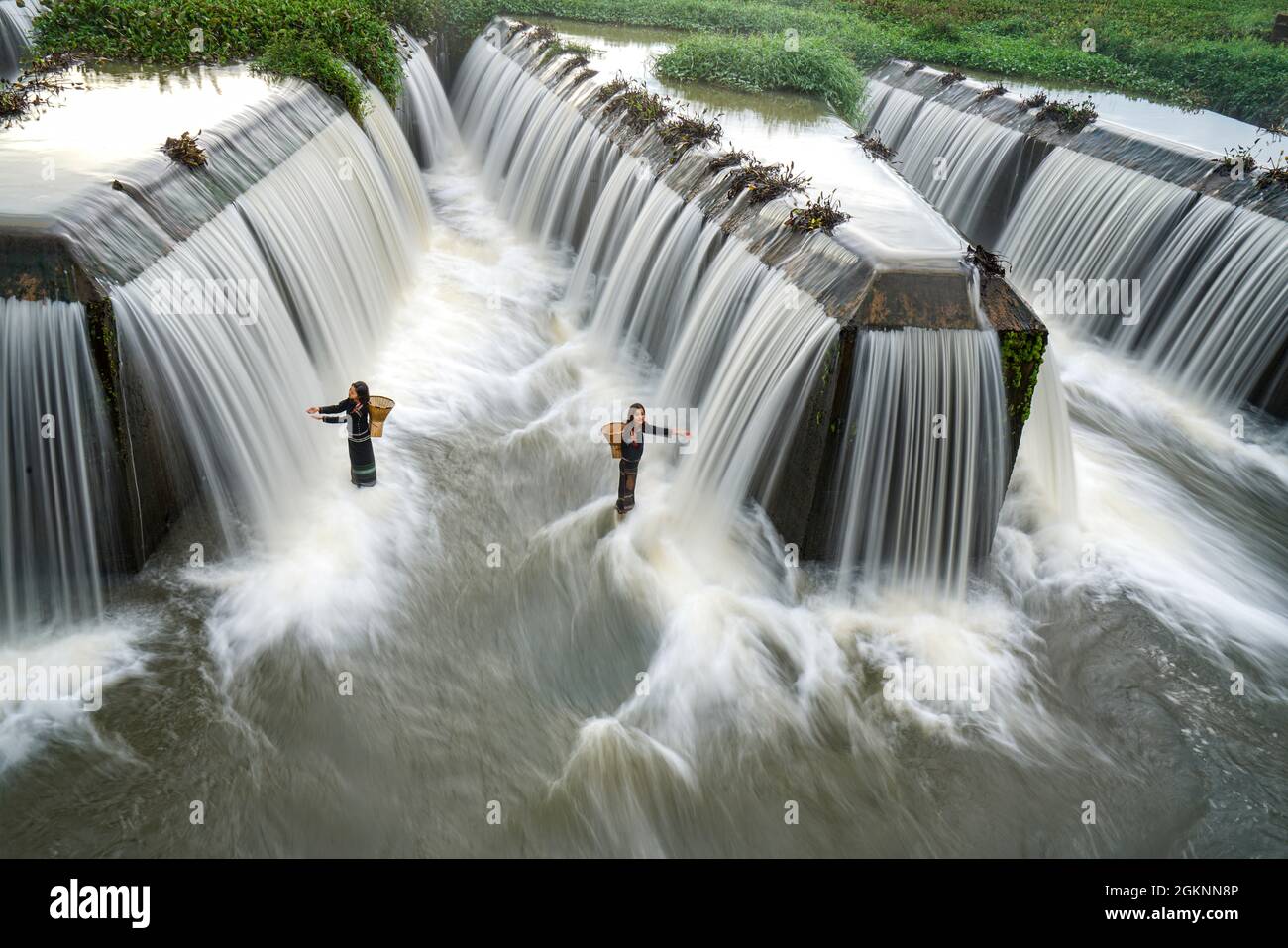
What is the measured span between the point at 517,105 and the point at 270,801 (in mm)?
20771

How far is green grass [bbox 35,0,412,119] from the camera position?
17484 millimetres

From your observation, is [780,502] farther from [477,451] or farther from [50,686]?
[50,686]

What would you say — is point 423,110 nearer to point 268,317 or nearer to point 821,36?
point 821,36

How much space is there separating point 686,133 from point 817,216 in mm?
6074

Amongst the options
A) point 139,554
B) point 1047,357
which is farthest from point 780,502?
point 139,554

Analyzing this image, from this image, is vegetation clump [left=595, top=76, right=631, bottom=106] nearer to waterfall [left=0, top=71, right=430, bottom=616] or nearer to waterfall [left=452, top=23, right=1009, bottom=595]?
waterfall [left=452, top=23, right=1009, bottom=595]

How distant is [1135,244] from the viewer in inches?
685

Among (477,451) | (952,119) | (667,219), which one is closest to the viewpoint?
(477,451)

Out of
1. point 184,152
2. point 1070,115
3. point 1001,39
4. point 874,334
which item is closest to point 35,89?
point 184,152

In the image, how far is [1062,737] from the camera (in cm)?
945

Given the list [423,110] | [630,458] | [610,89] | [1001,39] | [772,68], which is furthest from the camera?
[1001,39]

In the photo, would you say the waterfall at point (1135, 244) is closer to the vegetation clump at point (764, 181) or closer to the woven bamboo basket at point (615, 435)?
the vegetation clump at point (764, 181)
